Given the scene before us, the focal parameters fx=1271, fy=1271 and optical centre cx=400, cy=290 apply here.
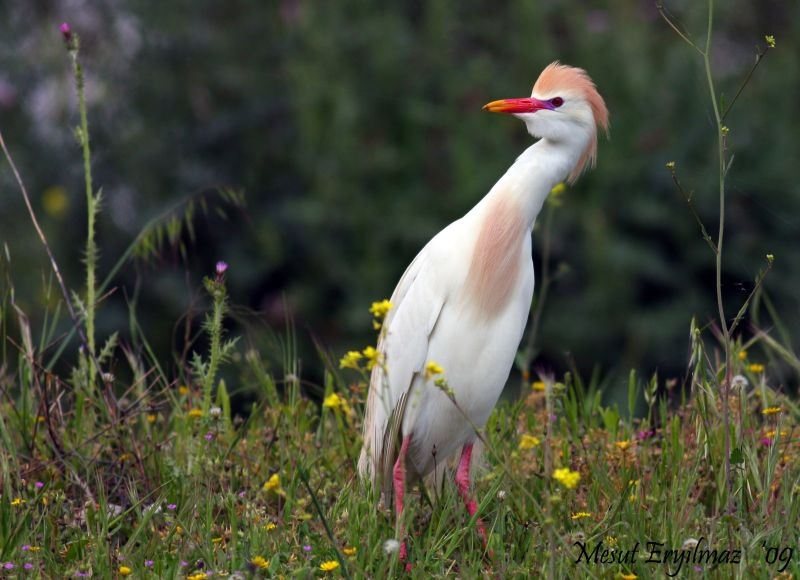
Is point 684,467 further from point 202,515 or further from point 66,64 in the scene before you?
point 66,64

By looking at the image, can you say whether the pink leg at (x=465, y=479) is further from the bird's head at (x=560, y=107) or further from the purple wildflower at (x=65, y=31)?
the purple wildflower at (x=65, y=31)

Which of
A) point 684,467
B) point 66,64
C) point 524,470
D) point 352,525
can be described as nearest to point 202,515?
point 352,525

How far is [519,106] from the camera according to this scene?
12.0 feet

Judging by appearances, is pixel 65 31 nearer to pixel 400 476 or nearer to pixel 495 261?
pixel 495 261

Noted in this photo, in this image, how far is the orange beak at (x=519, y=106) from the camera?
3660 millimetres

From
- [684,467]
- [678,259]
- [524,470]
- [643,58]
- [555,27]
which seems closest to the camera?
[684,467]

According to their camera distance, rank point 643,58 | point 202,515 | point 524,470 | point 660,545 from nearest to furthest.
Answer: point 660,545
point 202,515
point 524,470
point 643,58

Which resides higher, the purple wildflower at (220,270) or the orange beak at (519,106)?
the orange beak at (519,106)

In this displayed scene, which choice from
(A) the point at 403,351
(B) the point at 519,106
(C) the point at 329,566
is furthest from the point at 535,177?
(C) the point at 329,566

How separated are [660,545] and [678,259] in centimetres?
430

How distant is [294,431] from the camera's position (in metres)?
4.09

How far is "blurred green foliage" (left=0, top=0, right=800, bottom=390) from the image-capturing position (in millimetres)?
7277
